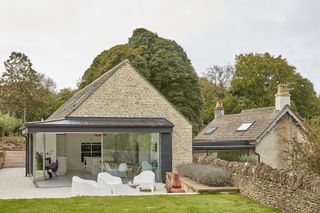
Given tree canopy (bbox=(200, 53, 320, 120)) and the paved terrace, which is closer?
the paved terrace

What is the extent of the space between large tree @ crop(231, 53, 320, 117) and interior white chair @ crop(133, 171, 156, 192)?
32.2 meters

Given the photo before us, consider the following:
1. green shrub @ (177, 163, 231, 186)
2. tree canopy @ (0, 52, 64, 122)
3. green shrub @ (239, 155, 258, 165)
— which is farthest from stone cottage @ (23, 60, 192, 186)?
tree canopy @ (0, 52, 64, 122)

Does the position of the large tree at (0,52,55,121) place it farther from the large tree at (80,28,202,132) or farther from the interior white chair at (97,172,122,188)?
the interior white chair at (97,172,122,188)

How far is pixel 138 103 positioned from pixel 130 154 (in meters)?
3.28

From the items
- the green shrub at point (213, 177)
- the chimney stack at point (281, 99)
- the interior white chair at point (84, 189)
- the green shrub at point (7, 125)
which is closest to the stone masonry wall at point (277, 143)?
the chimney stack at point (281, 99)

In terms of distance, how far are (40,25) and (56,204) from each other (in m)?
11.5

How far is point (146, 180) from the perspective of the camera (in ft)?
66.0

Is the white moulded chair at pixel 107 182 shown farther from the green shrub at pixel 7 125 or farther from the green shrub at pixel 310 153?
the green shrub at pixel 7 125

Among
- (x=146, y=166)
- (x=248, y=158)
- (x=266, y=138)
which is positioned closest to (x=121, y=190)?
(x=146, y=166)

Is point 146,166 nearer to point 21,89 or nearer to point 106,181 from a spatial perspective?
point 106,181

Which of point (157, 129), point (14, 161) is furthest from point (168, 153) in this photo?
point (14, 161)

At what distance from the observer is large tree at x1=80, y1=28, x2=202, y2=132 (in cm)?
4269

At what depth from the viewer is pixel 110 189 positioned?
57.3 feet

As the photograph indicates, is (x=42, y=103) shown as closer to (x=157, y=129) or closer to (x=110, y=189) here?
(x=157, y=129)
